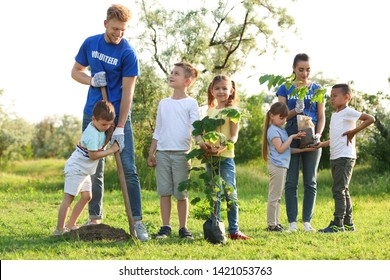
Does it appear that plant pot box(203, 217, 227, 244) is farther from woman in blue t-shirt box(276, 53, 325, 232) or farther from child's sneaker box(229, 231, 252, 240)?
woman in blue t-shirt box(276, 53, 325, 232)

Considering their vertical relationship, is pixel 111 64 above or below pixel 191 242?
above

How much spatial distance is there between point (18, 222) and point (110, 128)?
7.83 ft

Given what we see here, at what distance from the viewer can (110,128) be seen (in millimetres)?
5777

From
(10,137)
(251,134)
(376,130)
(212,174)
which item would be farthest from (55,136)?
(212,174)

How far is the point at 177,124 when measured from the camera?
18.6 ft

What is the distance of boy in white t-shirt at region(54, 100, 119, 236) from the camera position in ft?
18.3

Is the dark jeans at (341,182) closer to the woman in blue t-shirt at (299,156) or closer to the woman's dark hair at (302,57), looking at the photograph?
the woman in blue t-shirt at (299,156)

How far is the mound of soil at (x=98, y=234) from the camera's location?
5570 millimetres

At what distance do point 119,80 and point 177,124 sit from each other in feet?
2.37

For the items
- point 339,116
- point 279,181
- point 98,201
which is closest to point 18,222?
point 98,201

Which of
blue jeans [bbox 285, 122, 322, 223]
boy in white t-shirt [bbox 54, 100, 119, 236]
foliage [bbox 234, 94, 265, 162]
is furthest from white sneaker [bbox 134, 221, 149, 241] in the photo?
foliage [bbox 234, 94, 265, 162]

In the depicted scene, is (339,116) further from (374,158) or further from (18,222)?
(374,158)

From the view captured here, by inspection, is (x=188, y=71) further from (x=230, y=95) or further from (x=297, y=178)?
(x=297, y=178)

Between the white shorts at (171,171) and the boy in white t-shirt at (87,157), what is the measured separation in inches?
18.3
